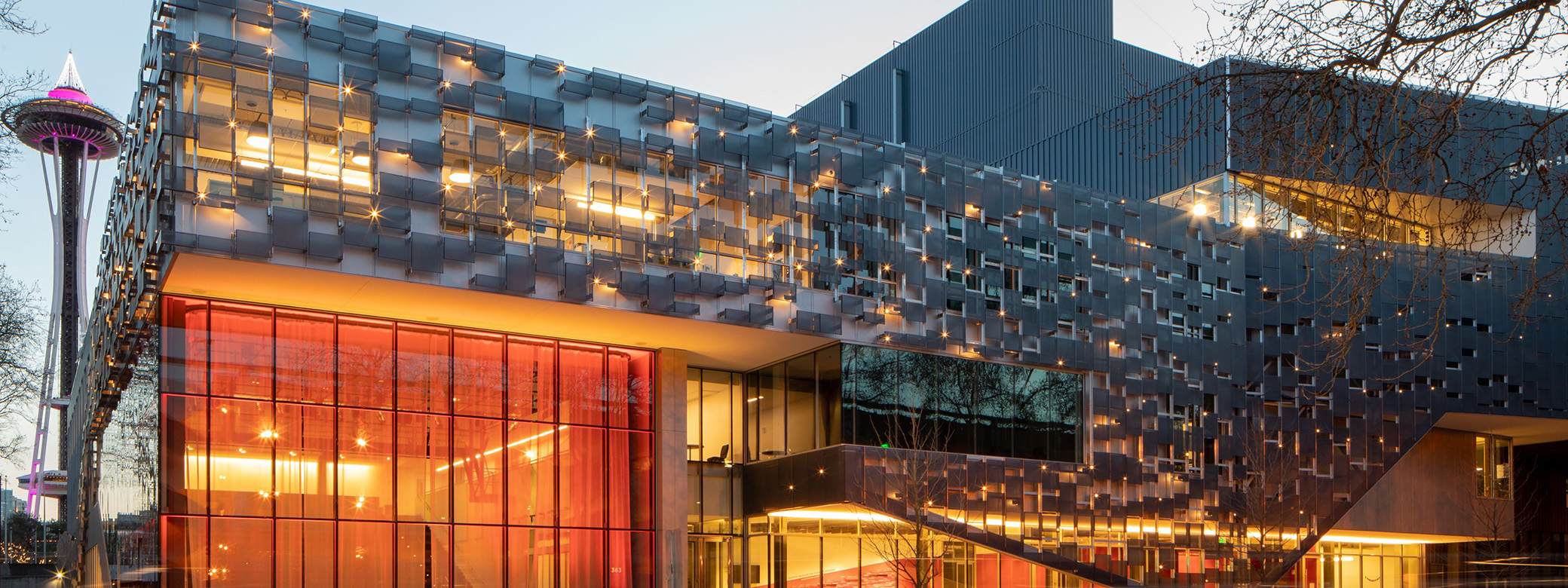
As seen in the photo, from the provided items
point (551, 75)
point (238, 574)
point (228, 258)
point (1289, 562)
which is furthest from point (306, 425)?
point (1289, 562)

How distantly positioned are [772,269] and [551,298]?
17.0ft

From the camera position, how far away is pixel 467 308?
83.6 feet

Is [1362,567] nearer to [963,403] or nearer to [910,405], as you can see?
[963,403]

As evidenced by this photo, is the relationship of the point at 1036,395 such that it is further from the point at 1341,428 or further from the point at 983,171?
the point at 1341,428

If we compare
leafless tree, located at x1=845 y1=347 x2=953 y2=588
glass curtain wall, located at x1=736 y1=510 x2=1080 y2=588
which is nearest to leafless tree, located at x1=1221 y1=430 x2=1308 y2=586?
glass curtain wall, located at x1=736 y1=510 x2=1080 y2=588

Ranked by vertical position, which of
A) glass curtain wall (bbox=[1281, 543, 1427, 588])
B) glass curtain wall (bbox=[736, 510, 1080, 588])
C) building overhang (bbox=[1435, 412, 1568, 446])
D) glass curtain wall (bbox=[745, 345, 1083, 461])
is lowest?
glass curtain wall (bbox=[1281, 543, 1427, 588])

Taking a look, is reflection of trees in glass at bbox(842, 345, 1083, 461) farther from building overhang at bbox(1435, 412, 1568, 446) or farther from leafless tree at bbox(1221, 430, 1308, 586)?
building overhang at bbox(1435, 412, 1568, 446)

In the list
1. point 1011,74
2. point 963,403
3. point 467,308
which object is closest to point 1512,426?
point 963,403

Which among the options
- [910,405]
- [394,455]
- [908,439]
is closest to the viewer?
[394,455]

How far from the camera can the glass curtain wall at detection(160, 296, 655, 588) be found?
24109mm

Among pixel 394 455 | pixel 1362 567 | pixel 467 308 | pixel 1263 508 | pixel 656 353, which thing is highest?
pixel 467 308

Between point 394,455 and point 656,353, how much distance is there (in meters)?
6.37

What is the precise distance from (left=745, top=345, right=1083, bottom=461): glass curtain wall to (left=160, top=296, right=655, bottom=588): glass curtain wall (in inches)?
133

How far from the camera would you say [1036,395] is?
3117 cm
